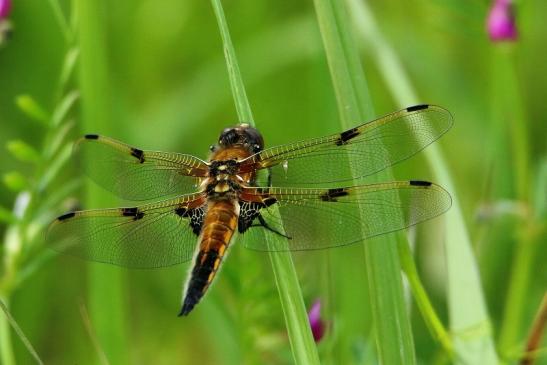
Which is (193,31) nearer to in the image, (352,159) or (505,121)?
(505,121)

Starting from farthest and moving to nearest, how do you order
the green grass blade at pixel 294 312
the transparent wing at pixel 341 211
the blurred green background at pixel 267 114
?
the blurred green background at pixel 267 114, the transparent wing at pixel 341 211, the green grass blade at pixel 294 312

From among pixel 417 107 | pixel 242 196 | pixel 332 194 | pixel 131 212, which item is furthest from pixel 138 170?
pixel 417 107

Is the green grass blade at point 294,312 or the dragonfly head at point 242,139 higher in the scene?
the dragonfly head at point 242,139

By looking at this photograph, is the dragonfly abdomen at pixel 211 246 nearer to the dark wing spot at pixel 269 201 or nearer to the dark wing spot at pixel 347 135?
the dark wing spot at pixel 269 201

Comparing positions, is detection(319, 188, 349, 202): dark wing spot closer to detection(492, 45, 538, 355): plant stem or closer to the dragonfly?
the dragonfly

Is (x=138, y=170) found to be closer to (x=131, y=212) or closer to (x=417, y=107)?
(x=131, y=212)

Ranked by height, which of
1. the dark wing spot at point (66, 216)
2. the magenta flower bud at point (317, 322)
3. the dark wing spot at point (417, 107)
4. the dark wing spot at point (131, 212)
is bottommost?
the magenta flower bud at point (317, 322)

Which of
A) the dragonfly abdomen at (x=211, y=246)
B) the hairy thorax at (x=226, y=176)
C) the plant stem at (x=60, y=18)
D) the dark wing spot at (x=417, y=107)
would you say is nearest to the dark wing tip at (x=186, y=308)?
the dragonfly abdomen at (x=211, y=246)

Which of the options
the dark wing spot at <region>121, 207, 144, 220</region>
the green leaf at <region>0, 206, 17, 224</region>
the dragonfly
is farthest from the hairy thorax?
the green leaf at <region>0, 206, 17, 224</region>
